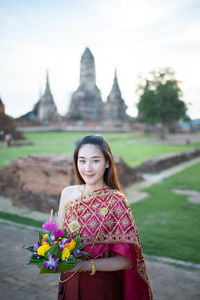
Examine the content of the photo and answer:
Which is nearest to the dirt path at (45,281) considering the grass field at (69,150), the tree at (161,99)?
the grass field at (69,150)

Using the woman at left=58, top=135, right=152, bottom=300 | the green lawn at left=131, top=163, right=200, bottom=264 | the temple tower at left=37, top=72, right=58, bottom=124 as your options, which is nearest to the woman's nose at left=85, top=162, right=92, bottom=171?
the woman at left=58, top=135, right=152, bottom=300

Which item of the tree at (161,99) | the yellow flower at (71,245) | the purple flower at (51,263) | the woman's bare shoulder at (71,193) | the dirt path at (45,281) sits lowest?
the dirt path at (45,281)

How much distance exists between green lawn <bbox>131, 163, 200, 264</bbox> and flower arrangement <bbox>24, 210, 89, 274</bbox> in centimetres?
254

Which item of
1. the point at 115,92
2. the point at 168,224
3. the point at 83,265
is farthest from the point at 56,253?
the point at 115,92

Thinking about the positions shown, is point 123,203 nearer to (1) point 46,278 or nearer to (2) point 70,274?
(2) point 70,274

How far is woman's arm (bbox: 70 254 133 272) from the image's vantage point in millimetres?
1636

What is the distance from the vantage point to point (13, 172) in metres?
7.17

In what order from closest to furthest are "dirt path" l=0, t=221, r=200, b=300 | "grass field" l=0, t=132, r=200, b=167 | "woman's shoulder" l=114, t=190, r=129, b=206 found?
1. "woman's shoulder" l=114, t=190, r=129, b=206
2. "dirt path" l=0, t=221, r=200, b=300
3. "grass field" l=0, t=132, r=200, b=167

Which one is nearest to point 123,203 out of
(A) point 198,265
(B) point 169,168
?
(A) point 198,265

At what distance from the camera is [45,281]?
3.12m

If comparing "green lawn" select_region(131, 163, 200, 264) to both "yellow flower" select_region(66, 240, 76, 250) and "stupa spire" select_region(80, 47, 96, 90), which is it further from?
"stupa spire" select_region(80, 47, 96, 90)

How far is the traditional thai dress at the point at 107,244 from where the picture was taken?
5.57 feet

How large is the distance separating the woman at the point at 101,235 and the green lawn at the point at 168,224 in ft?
7.01

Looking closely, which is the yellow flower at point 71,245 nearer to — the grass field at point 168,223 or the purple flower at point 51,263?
the purple flower at point 51,263
